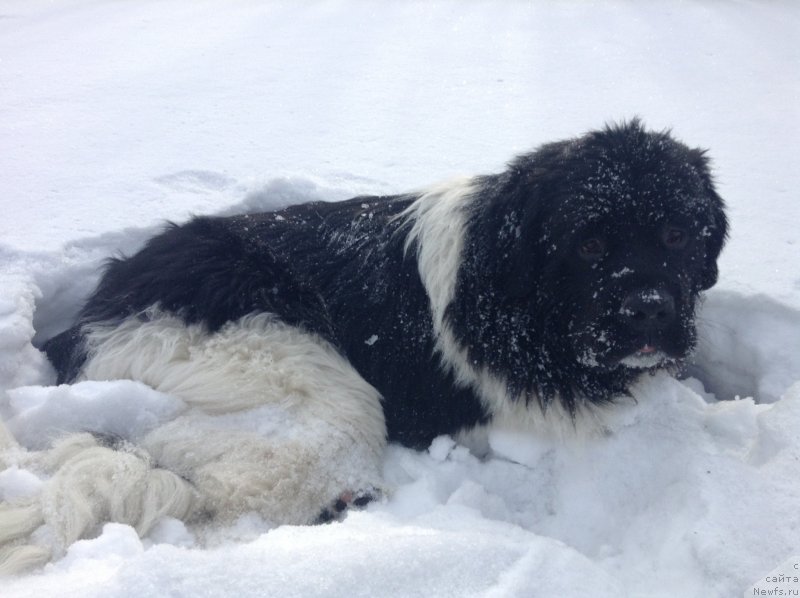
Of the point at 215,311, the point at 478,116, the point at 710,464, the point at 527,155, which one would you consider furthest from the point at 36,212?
the point at 710,464

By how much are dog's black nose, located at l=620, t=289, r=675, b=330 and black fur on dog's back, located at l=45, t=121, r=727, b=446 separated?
0.06ft

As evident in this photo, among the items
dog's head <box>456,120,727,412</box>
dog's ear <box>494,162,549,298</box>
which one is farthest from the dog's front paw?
dog's ear <box>494,162,549,298</box>

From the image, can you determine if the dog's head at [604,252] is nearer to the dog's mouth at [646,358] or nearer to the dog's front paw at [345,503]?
the dog's mouth at [646,358]

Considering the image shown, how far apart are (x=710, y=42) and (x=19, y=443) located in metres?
7.54

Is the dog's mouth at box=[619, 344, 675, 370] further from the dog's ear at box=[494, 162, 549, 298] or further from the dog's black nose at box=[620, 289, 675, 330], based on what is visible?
the dog's ear at box=[494, 162, 549, 298]

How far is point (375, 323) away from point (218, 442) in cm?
91

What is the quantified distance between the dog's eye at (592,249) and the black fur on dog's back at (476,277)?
2 centimetres

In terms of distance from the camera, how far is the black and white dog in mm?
2508

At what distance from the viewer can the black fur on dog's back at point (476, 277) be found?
255cm

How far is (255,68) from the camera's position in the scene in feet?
21.0

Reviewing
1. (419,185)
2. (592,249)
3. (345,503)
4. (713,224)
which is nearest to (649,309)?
(592,249)

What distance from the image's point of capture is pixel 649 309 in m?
2.40

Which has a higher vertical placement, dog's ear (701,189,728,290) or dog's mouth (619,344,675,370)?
dog's ear (701,189,728,290)

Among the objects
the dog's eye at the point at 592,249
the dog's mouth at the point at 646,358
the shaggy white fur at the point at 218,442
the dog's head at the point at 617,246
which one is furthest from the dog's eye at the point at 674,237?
the shaggy white fur at the point at 218,442
